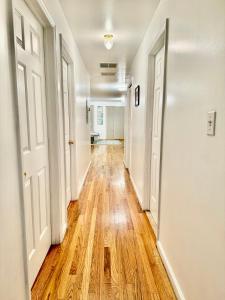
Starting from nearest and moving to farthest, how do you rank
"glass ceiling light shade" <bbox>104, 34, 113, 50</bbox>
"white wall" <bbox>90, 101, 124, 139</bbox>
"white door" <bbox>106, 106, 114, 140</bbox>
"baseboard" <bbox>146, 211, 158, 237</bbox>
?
1. "baseboard" <bbox>146, 211, 158, 237</bbox>
2. "glass ceiling light shade" <bbox>104, 34, 113, 50</bbox>
3. "white wall" <bbox>90, 101, 124, 139</bbox>
4. "white door" <bbox>106, 106, 114, 140</bbox>

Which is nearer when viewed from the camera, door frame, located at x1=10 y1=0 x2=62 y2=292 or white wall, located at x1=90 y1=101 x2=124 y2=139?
door frame, located at x1=10 y1=0 x2=62 y2=292

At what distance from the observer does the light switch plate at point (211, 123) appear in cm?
94

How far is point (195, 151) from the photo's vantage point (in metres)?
1.16

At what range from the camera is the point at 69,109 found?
283 cm

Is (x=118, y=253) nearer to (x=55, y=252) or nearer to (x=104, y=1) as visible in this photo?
(x=55, y=252)

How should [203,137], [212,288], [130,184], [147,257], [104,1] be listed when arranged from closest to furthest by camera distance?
[212,288], [203,137], [147,257], [104,1], [130,184]

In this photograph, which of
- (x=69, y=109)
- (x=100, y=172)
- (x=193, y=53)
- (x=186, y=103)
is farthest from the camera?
(x=100, y=172)

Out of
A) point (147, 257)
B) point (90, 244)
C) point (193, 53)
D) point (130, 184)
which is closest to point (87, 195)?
point (130, 184)

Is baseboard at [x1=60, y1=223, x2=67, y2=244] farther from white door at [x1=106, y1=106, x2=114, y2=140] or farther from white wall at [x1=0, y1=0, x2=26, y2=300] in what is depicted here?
white door at [x1=106, y1=106, x2=114, y2=140]

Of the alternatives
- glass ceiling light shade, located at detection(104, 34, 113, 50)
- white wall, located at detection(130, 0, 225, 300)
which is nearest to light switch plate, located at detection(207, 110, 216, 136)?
white wall, located at detection(130, 0, 225, 300)

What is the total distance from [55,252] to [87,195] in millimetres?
1497

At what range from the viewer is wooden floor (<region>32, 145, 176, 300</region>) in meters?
1.45

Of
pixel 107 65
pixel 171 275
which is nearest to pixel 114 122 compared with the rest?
pixel 107 65

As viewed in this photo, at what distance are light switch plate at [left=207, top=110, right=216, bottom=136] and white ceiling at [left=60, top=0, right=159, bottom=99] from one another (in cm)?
160
